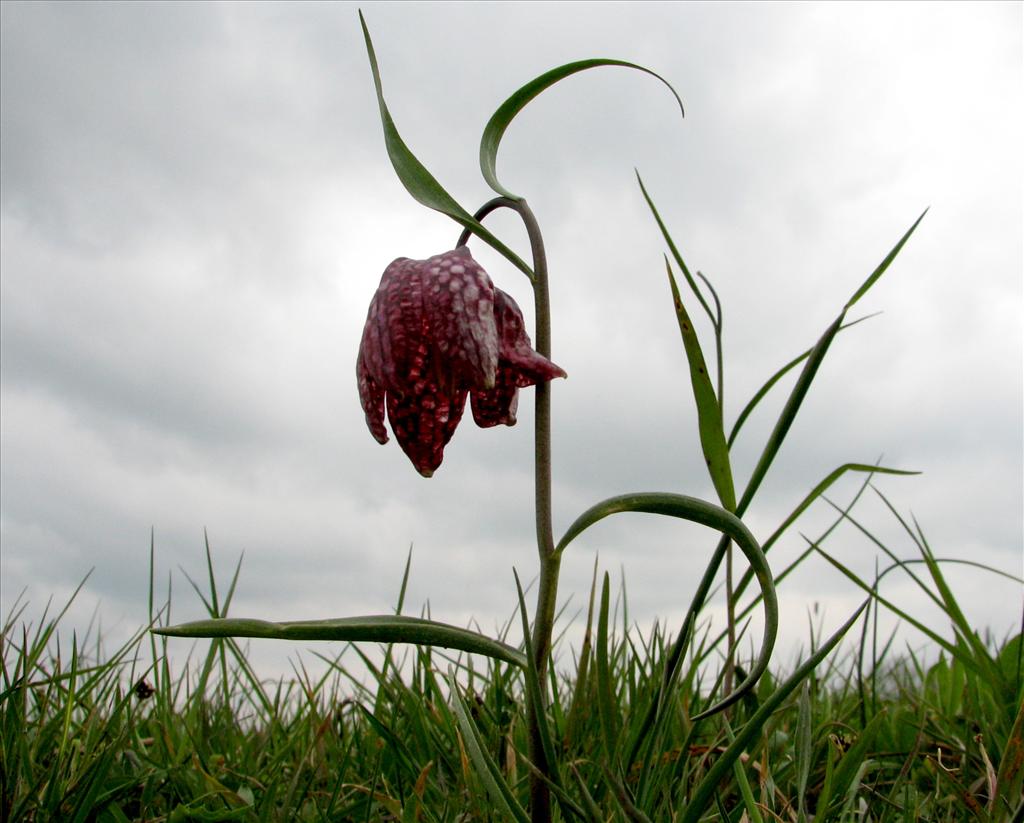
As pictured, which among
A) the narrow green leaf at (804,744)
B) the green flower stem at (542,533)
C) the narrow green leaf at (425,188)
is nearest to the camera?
the narrow green leaf at (804,744)

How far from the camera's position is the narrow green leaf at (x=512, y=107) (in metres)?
1.67

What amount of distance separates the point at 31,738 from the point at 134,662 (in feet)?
0.76

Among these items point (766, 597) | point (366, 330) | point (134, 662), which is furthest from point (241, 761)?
point (766, 597)

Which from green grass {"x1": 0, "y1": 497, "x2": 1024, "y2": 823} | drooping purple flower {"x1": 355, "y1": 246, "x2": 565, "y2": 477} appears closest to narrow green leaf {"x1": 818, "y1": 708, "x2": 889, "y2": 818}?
green grass {"x1": 0, "y1": 497, "x2": 1024, "y2": 823}

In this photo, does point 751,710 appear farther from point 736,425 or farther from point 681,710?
point 736,425

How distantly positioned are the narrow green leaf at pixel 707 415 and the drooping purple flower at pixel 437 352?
258 millimetres

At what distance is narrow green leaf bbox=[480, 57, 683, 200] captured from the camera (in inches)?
65.6

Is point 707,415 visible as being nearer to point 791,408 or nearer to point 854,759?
point 791,408

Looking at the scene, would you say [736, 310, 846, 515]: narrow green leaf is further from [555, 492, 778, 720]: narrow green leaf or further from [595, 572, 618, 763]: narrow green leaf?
[595, 572, 618, 763]: narrow green leaf

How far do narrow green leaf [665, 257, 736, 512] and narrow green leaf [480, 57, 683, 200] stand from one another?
37 centimetres

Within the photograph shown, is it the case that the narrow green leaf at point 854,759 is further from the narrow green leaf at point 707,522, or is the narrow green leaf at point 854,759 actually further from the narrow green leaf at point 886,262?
the narrow green leaf at point 886,262

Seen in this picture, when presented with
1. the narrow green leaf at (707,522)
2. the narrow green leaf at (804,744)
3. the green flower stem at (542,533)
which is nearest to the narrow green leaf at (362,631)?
the green flower stem at (542,533)

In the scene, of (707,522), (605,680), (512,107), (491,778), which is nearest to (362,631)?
(491,778)

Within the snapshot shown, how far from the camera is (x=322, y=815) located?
1548 millimetres
